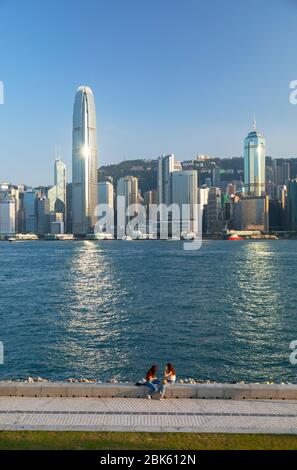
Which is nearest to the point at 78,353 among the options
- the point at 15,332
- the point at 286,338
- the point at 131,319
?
the point at 15,332

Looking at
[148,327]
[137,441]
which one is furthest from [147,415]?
[148,327]

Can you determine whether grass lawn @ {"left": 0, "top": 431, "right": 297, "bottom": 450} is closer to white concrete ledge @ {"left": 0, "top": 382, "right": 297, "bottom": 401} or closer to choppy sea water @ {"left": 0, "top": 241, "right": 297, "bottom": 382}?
white concrete ledge @ {"left": 0, "top": 382, "right": 297, "bottom": 401}

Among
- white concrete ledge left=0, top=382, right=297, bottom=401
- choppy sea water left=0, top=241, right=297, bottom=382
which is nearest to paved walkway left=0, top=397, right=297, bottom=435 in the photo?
white concrete ledge left=0, top=382, right=297, bottom=401

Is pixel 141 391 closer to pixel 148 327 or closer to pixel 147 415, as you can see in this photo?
pixel 147 415

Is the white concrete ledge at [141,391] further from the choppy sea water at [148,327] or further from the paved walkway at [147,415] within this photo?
the choppy sea water at [148,327]

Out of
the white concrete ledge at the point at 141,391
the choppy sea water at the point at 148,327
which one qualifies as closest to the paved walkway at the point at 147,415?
the white concrete ledge at the point at 141,391
